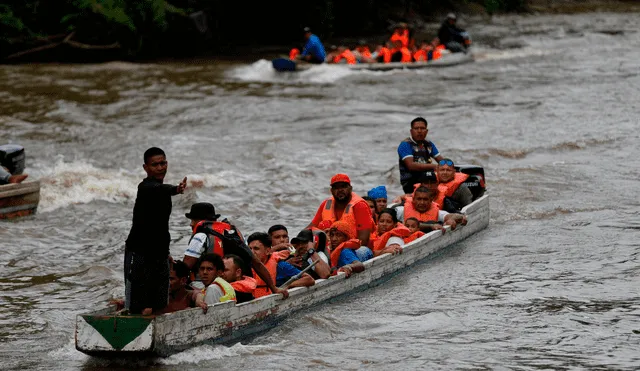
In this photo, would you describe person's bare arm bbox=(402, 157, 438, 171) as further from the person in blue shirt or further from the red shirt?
the person in blue shirt

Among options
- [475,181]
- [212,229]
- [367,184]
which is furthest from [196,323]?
[367,184]

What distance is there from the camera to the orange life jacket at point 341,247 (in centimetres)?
1112

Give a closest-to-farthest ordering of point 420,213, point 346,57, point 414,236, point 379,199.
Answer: point 414,236 < point 379,199 < point 420,213 < point 346,57

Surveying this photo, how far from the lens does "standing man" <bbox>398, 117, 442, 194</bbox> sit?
1379 cm

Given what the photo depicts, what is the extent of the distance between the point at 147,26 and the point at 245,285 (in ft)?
72.8

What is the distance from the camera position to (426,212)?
1288 centimetres

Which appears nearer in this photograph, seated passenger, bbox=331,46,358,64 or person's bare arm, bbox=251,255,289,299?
person's bare arm, bbox=251,255,289,299

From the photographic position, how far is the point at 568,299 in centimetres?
1079

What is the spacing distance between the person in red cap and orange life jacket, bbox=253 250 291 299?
1109 mm

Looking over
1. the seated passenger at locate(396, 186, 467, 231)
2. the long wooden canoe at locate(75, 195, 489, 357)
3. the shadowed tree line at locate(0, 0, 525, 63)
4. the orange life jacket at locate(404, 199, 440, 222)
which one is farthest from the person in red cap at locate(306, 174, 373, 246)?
the shadowed tree line at locate(0, 0, 525, 63)

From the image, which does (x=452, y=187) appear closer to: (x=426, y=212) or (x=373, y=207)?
(x=426, y=212)

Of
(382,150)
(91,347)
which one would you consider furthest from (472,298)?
(382,150)

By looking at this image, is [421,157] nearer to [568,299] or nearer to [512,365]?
[568,299]

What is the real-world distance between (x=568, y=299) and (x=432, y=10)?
32.6 meters
